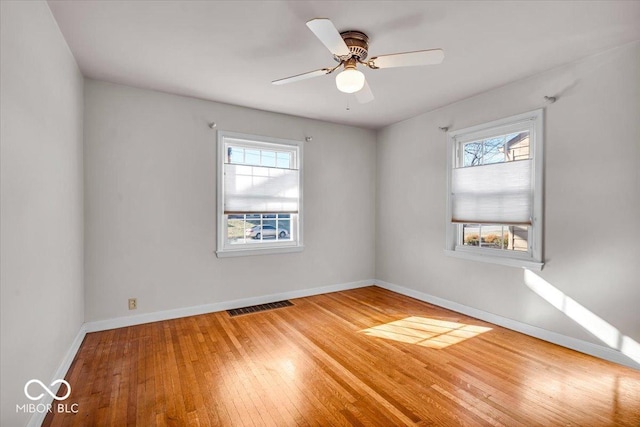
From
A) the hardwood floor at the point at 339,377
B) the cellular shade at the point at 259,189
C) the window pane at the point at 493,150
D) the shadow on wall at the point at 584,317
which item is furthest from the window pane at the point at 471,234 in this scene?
the cellular shade at the point at 259,189

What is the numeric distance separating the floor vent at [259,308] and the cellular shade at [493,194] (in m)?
2.50

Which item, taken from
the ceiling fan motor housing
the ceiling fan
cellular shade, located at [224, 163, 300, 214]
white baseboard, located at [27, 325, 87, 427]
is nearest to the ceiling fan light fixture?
the ceiling fan

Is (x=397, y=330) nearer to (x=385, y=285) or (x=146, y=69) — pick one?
(x=385, y=285)

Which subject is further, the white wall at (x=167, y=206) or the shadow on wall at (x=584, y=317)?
the white wall at (x=167, y=206)

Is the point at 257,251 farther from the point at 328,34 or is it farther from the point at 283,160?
the point at 328,34

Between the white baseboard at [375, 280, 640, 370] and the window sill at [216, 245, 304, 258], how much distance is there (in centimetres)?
185

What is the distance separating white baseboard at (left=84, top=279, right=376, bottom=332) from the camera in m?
3.17

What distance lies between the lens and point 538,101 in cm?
300

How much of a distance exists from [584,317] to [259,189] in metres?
3.70

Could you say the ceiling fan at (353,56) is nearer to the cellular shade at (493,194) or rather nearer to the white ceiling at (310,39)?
the white ceiling at (310,39)

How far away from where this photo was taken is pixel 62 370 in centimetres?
227

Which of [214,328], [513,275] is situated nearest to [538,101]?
[513,275]

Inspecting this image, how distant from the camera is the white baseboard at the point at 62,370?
68.4 inches

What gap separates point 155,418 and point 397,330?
2.29m
